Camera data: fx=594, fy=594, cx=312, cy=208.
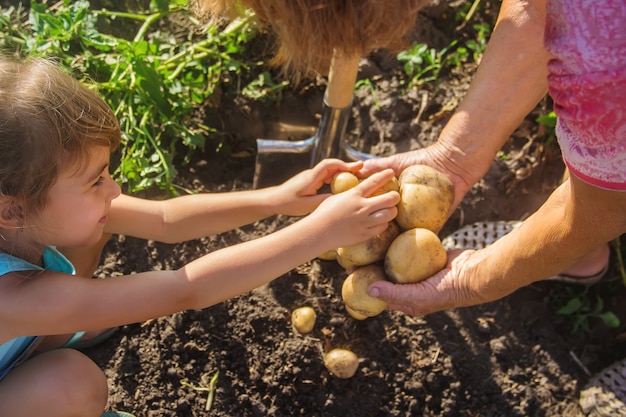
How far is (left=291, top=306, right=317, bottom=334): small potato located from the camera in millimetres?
1900

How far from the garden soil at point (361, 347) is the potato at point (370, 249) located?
15.5 inches

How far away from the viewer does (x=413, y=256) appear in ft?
5.08

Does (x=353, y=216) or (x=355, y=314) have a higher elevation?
(x=353, y=216)

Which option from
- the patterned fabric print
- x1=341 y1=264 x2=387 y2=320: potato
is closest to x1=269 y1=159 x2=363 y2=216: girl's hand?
x1=341 y1=264 x2=387 y2=320: potato

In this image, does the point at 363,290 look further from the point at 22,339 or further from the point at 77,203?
the point at 22,339

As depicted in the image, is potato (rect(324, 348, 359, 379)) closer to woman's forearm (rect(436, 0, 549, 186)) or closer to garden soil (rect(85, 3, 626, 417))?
garden soil (rect(85, 3, 626, 417))

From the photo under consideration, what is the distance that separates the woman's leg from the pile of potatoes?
0.72 meters

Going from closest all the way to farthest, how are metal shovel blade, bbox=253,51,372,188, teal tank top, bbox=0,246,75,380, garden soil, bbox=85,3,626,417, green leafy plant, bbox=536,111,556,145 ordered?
teal tank top, bbox=0,246,75,380, garden soil, bbox=85,3,626,417, metal shovel blade, bbox=253,51,372,188, green leafy plant, bbox=536,111,556,145

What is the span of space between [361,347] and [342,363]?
15 centimetres

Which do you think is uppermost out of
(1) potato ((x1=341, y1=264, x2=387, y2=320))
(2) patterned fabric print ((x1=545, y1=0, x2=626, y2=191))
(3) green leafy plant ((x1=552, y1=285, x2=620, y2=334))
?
(2) patterned fabric print ((x1=545, y1=0, x2=626, y2=191))

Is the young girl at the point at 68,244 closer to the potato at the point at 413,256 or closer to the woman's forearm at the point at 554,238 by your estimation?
the potato at the point at 413,256

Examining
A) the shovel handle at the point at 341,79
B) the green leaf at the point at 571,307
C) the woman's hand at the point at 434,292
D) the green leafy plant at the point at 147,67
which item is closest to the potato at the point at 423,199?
the woman's hand at the point at 434,292

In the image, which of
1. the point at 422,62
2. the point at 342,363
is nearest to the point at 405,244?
the point at 342,363

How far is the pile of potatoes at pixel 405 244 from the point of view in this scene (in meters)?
1.56
